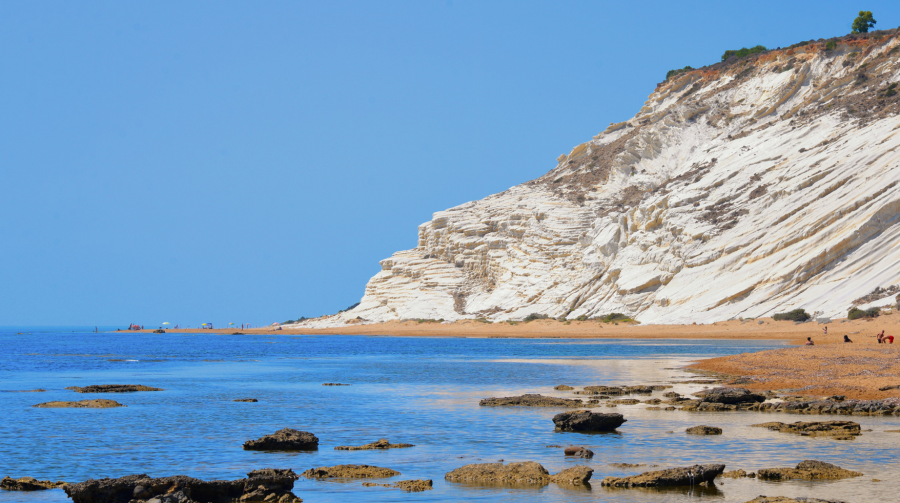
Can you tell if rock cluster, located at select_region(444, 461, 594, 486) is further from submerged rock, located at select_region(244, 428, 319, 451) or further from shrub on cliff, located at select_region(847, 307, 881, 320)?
shrub on cliff, located at select_region(847, 307, 881, 320)

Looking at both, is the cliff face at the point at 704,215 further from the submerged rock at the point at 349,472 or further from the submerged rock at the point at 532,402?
the submerged rock at the point at 349,472

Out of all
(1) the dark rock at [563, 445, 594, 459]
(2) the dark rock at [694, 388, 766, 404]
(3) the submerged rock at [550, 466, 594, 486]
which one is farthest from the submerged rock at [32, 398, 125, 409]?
(2) the dark rock at [694, 388, 766, 404]

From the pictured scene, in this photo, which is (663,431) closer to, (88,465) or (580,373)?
(88,465)

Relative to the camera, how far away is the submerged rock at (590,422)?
1816cm

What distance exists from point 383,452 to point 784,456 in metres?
7.50

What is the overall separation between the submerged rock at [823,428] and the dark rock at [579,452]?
16.7ft

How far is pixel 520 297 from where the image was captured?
88438 mm

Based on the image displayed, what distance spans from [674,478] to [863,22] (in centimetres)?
9804

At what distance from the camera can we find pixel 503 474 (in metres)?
13.4

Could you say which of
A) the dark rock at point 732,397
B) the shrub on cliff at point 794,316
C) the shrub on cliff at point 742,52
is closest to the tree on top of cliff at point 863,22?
the shrub on cliff at point 742,52

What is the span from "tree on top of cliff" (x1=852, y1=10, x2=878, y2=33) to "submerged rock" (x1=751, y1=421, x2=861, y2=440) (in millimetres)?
90975

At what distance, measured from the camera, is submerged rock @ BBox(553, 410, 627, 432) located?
1816 centimetres

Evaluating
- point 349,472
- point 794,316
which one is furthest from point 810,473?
point 794,316

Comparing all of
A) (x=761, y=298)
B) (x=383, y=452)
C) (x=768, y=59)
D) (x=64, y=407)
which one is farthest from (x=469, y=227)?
(x=383, y=452)
